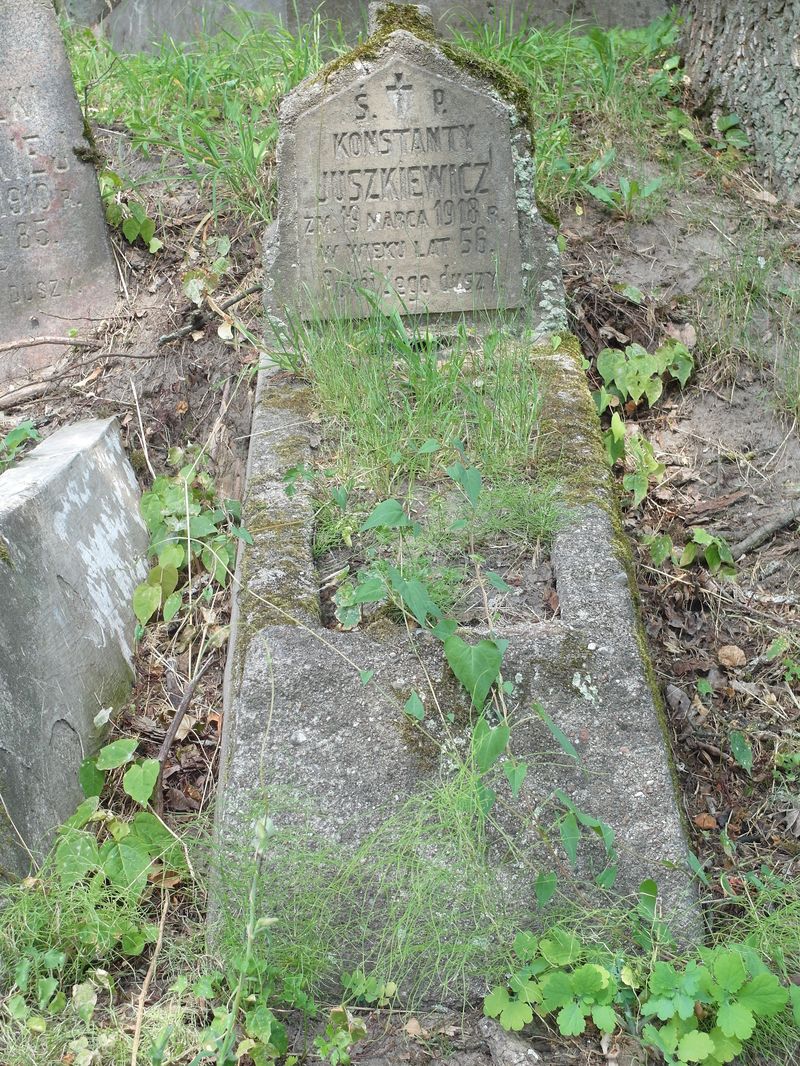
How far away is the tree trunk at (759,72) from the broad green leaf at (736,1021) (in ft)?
11.3

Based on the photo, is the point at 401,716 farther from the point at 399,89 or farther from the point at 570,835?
the point at 399,89

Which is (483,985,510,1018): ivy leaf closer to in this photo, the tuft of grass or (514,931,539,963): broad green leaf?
(514,931,539,963): broad green leaf

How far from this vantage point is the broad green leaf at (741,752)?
2.60 m

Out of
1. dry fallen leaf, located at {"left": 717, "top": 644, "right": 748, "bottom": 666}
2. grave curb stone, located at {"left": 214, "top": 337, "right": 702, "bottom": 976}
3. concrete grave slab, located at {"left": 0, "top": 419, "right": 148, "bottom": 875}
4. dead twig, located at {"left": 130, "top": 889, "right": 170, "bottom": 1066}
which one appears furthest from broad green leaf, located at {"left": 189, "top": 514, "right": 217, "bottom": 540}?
dry fallen leaf, located at {"left": 717, "top": 644, "right": 748, "bottom": 666}

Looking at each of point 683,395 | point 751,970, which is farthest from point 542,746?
point 683,395

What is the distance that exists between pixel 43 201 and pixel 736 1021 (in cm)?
341

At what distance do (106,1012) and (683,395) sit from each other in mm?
2609

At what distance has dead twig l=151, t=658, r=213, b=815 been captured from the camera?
261 cm

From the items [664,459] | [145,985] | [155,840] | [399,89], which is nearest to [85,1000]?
[145,985]

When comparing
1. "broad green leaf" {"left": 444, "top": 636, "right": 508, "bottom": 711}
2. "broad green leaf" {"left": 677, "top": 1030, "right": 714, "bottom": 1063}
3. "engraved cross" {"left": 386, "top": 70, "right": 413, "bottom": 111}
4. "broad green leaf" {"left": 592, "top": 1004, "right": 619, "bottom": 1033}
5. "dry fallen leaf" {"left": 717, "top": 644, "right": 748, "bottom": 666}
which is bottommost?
"dry fallen leaf" {"left": 717, "top": 644, "right": 748, "bottom": 666}

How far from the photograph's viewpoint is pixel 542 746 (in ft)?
7.02

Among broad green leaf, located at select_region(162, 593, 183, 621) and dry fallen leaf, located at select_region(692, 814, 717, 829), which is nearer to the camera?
dry fallen leaf, located at select_region(692, 814, 717, 829)

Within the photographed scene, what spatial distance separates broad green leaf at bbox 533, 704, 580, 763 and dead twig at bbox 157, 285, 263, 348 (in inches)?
87.2

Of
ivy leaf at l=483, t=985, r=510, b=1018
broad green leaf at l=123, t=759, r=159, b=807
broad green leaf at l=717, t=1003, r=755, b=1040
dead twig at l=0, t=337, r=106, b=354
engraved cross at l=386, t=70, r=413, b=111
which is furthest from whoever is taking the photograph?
dead twig at l=0, t=337, r=106, b=354
